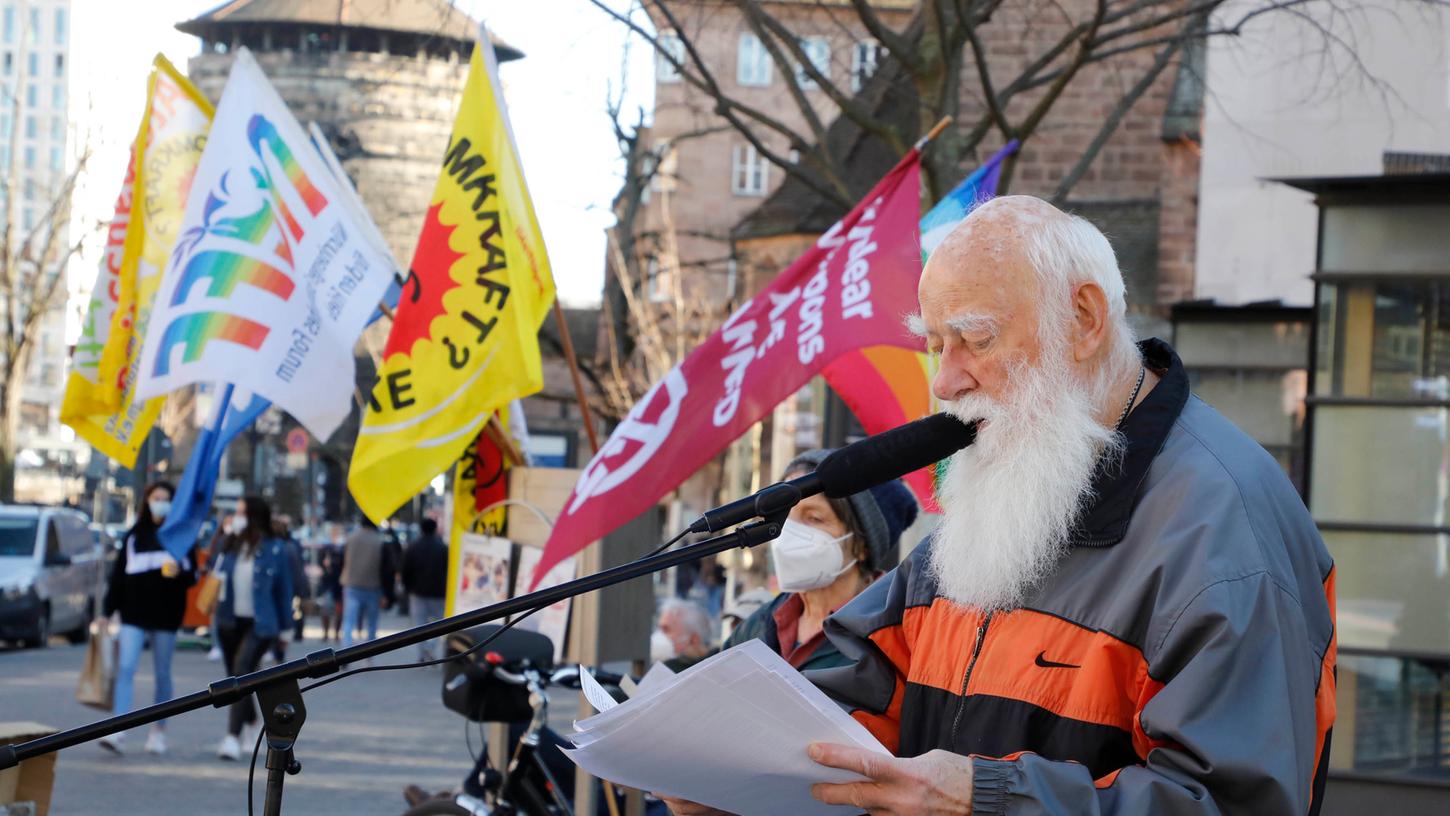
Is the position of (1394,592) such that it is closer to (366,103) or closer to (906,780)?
(906,780)

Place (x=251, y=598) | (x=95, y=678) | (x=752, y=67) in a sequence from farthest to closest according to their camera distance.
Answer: (x=752, y=67) < (x=251, y=598) < (x=95, y=678)

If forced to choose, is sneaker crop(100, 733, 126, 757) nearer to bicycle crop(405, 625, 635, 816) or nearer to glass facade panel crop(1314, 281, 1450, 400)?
bicycle crop(405, 625, 635, 816)

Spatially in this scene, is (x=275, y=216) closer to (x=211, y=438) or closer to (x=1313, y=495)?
(x=211, y=438)

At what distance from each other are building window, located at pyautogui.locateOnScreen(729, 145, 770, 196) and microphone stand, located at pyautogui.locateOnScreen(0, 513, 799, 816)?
68839 millimetres

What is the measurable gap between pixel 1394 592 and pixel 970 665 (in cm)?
713

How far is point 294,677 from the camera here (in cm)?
283

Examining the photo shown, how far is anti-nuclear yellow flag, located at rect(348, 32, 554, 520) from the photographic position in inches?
289

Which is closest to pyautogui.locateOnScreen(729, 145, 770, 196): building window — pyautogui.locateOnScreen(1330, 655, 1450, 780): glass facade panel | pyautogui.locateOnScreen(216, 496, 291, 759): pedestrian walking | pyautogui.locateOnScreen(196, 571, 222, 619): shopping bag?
pyautogui.locateOnScreen(196, 571, 222, 619): shopping bag

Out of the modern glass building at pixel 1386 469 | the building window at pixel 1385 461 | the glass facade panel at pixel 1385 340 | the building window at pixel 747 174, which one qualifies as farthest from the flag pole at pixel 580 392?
the building window at pixel 747 174

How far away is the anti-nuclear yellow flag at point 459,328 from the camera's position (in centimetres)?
733

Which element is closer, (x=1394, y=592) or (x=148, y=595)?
(x=1394, y=592)

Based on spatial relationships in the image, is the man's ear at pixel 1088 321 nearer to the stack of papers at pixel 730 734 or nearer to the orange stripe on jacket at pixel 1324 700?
the orange stripe on jacket at pixel 1324 700

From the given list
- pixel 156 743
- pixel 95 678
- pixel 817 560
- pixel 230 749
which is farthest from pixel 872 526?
pixel 156 743

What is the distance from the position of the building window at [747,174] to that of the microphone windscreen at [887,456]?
68.8 m
